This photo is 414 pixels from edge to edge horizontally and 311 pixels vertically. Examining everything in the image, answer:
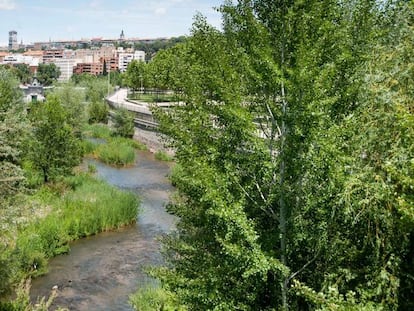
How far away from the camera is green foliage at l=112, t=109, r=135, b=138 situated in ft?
144

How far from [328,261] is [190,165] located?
2.73 meters

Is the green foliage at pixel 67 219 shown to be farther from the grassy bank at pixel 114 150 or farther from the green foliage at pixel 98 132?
the green foliage at pixel 98 132

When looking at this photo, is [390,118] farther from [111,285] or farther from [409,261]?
[111,285]

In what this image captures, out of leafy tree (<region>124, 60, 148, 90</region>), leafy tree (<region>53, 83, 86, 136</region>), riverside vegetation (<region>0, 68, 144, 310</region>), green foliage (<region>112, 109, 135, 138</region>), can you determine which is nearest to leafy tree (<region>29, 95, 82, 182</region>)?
riverside vegetation (<region>0, 68, 144, 310</region>)

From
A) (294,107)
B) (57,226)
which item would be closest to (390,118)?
(294,107)

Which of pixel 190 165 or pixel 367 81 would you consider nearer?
pixel 367 81

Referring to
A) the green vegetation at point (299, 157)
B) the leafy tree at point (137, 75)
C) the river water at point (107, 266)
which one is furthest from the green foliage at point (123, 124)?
the green vegetation at point (299, 157)

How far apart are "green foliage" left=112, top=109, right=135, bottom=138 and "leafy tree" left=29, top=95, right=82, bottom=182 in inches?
791

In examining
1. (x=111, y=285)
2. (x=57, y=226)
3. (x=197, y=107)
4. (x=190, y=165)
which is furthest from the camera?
(x=57, y=226)

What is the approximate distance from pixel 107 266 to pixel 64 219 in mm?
3000

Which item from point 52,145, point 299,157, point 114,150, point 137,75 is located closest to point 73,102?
point 114,150

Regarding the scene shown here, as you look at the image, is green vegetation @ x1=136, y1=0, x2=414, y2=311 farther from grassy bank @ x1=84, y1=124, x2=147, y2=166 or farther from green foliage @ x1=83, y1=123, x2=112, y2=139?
green foliage @ x1=83, y1=123, x2=112, y2=139

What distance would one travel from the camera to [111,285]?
16.3m

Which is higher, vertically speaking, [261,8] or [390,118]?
[261,8]
